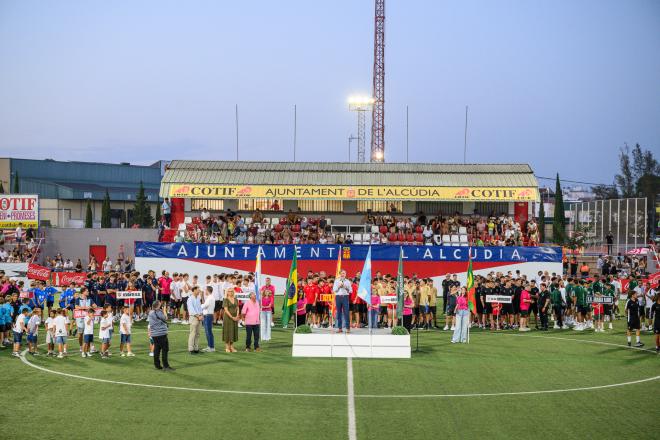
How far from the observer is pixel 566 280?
33.0 m

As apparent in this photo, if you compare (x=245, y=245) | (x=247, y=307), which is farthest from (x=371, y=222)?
(x=247, y=307)

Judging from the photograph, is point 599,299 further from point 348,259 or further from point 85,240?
point 85,240

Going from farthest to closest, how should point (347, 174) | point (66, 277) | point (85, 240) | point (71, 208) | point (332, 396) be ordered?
1. point (71, 208)
2. point (85, 240)
3. point (347, 174)
4. point (66, 277)
5. point (332, 396)

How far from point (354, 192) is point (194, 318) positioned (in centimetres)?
2710

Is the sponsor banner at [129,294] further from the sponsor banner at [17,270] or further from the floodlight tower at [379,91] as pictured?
the floodlight tower at [379,91]

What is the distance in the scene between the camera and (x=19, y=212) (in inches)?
2076

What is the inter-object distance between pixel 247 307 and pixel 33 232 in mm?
36333

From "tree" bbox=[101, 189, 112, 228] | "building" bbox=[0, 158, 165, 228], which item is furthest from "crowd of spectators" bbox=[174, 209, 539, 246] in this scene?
"building" bbox=[0, 158, 165, 228]

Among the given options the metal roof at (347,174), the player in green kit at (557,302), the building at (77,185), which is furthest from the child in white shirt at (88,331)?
the building at (77,185)

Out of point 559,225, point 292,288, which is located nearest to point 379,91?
point 559,225

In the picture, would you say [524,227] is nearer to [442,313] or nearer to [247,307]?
[442,313]

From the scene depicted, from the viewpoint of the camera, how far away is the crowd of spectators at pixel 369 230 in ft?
148

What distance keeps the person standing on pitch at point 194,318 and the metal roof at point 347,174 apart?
2614 cm

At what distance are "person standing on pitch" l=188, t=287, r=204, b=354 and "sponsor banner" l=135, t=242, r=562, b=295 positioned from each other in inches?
Result: 743
